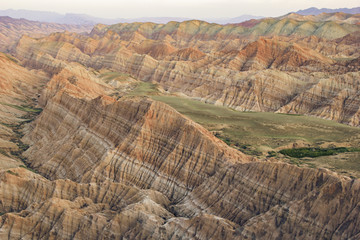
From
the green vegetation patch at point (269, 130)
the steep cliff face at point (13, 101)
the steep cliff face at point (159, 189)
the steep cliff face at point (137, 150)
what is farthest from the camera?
the green vegetation patch at point (269, 130)

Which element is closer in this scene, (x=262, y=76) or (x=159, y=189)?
(x=159, y=189)

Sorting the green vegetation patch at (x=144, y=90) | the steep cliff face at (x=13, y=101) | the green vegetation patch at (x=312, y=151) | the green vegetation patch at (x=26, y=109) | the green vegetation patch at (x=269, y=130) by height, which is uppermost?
the green vegetation patch at (x=312, y=151)

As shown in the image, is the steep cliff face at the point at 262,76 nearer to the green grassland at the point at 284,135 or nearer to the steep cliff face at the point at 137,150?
the green grassland at the point at 284,135

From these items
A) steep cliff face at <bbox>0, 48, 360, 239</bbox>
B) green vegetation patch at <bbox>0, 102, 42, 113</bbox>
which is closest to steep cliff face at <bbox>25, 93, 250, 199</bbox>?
steep cliff face at <bbox>0, 48, 360, 239</bbox>

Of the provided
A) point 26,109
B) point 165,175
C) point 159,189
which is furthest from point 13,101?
point 159,189

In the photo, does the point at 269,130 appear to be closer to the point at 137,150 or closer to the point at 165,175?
the point at 137,150

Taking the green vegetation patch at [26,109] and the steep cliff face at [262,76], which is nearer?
the green vegetation patch at [26,109]

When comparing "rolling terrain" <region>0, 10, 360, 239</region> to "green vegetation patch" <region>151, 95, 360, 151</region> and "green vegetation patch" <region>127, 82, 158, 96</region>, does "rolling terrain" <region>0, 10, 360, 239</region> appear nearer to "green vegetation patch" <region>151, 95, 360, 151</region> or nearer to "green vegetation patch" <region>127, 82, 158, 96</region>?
"green vegetation patch" <region>151, 95, 360, 151</region>

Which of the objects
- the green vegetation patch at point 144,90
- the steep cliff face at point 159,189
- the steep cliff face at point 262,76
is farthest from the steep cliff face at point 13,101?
the green vegetation patch at point 144,90
